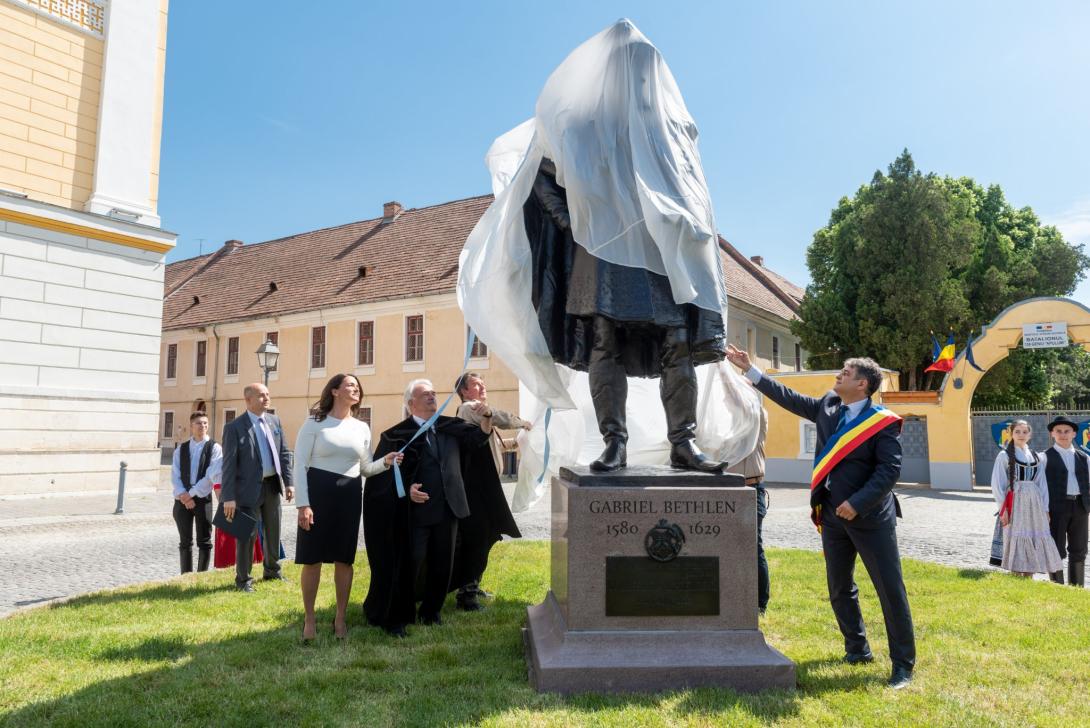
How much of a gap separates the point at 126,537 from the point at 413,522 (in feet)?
23.6

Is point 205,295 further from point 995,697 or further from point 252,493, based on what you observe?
point 995,697

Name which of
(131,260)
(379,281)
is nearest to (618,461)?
(131,260)

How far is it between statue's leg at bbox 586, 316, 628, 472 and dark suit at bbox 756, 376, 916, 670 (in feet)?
3.81

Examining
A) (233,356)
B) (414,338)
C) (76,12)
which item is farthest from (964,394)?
(233,356)

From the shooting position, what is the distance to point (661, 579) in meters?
3.93

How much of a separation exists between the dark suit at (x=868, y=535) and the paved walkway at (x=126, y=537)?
191 inches

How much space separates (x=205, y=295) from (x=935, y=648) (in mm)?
35235

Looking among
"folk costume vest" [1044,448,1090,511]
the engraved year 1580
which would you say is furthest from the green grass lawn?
"folk costume vest" [1044,448,1090,511]

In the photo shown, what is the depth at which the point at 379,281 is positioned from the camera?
1130 inches

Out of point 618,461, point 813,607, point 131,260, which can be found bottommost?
point 813,607

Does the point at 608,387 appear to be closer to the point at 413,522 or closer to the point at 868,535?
the point at 868,535

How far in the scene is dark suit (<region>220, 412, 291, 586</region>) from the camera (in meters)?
6.65

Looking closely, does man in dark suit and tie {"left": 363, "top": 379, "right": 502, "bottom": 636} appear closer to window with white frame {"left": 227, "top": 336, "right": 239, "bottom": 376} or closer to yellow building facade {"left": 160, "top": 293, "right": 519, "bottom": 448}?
yellow building facade {"left": 160, "top": 293, "right": 519, "bottom": 448}

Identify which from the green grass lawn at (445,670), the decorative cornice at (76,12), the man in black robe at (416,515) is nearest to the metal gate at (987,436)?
the green grass lawn at (445,670)
